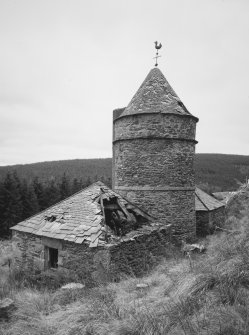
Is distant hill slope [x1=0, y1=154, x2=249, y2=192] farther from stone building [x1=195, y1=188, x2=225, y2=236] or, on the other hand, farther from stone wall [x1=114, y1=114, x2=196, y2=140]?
stone wall [x1=114, y1=114, x2=196, y2=140]

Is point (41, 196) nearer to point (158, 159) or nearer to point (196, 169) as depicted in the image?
point (158, 159)

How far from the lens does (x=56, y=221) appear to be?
10.1 m

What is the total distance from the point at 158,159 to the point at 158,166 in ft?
1.08

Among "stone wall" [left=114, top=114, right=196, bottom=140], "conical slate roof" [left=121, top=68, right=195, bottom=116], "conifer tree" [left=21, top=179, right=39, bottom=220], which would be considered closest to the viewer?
"stone wall" [left=114, top=114, right=196, bottom=140]

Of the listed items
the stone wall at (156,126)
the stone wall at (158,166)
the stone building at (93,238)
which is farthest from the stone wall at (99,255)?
the stone wall at (156,126)

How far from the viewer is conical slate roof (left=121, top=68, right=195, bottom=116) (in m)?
12.6

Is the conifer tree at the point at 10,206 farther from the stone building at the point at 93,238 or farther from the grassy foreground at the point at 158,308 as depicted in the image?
the grassy foreground at the point at 158,308

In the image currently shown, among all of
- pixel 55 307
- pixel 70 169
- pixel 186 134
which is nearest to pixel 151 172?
pixel 186 134

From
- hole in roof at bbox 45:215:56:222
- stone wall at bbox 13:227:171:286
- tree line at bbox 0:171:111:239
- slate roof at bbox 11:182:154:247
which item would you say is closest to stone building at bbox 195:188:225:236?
stone wall at bbox 13:227:171:286

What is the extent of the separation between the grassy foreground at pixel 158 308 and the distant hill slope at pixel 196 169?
151 ft

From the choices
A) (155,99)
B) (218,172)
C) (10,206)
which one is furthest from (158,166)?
(218,172)

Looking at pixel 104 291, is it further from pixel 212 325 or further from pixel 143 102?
pixel 143 102

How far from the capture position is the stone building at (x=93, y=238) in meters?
8.34

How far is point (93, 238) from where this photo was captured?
27.8 ft
